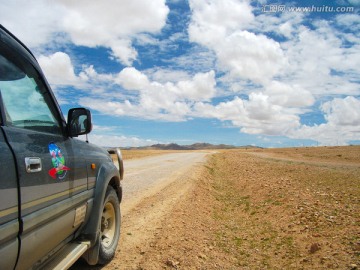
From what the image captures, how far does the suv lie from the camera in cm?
220

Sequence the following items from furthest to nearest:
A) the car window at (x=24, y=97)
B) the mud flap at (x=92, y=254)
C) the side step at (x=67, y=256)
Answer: the mud flap at (x=92, y=254) → the side step at (x=67, y=256) → the car window at (x=24, y=97)

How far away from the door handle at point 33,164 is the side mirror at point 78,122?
0.89 m

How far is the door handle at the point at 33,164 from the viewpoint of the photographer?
2368 millimetres

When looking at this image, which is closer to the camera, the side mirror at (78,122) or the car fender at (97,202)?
the side mirror at (78,122)

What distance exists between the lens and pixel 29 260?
2479mm

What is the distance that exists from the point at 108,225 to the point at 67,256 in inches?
68.4

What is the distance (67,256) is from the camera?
3.29 metres

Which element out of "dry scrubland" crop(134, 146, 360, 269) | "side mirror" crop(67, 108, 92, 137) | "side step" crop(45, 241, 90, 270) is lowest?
"dry scrubland" crop(134, 146, 360, 269)

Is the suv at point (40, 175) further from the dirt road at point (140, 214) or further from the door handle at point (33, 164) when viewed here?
the dirt road at point (140, 214)

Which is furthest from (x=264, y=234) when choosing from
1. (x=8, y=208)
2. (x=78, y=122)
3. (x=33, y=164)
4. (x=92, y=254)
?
(x=8, y=208)

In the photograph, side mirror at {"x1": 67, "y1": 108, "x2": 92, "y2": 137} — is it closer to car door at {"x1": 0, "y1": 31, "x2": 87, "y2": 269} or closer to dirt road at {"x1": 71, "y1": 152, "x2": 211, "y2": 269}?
car door at {"x1": 0, "y1": 31, "x2": 87, "y2": 269}

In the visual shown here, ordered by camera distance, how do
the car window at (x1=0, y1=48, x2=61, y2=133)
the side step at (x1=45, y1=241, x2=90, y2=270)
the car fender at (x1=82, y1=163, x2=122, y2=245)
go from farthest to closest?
the car fender at (x1=82, y1=163, x2=122, y2=245) → the side step at (x1=45, y1=241, x2=90, y2=270) → the car window at (x1=0, y1=48, x2=61, y2=133)

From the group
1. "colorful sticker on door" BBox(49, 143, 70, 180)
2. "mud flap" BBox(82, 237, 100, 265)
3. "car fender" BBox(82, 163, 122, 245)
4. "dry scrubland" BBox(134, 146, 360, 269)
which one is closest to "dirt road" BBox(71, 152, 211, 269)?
"dry scrubland" BBox(134, 146, 360, 269)

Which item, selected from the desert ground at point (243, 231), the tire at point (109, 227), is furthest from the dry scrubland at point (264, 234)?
the tire at point (109, 227)
